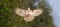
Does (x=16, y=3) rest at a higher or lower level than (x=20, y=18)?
higher

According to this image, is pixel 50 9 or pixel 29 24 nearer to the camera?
pixel 29 24

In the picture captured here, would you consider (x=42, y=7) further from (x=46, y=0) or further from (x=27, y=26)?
(x=27, y=26)

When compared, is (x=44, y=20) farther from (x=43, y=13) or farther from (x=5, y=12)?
(x=5, y=12)

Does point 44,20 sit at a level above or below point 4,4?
below

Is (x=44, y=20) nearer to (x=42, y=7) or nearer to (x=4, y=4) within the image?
(x=42, y=7)

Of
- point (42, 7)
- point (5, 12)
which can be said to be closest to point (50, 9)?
point (42, 7)

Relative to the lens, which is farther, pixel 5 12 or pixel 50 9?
pixel 50 9

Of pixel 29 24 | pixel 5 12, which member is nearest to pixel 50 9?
pixel 29 24
